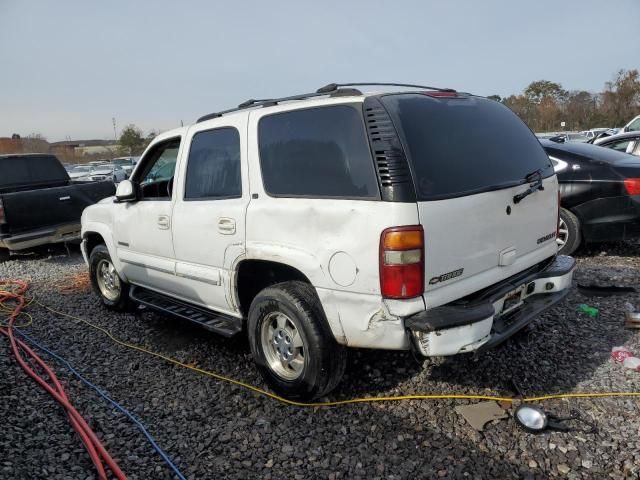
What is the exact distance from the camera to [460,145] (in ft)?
9.45

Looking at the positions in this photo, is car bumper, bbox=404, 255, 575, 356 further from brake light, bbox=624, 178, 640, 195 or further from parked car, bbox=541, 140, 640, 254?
brake light, bbox=624, 178, 640, 195

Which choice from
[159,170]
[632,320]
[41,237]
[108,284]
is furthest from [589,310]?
[41,237]

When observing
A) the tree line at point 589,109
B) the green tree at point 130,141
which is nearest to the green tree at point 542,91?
the tree line at point 589,109

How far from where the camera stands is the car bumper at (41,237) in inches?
295

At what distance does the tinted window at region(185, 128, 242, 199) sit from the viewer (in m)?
3.46

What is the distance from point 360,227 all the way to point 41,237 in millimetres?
7007

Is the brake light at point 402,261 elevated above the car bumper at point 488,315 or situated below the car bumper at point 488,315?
Result: above

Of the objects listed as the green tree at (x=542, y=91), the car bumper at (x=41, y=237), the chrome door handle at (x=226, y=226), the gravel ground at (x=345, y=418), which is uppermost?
the green tree at (x=542, y=91)

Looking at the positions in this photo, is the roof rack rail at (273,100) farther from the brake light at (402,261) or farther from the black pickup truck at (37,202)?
the black pickup truck at (37,202)

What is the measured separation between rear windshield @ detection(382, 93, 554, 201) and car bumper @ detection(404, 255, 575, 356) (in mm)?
637

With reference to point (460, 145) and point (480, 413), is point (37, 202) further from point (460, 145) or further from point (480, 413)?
point (480, 413)

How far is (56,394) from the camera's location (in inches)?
130

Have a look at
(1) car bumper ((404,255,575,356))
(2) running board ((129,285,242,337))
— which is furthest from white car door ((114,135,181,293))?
(1) car bumper ((404,255,575,356))

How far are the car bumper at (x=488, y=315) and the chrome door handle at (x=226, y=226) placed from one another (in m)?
1.43
